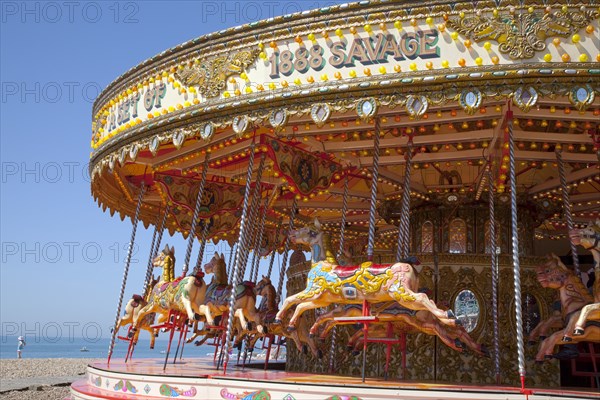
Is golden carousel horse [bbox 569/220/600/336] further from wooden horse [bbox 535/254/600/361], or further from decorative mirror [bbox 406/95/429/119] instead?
decorative mirror [bbox 406/95/429/119]

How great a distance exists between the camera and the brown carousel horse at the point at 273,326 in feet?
37.5

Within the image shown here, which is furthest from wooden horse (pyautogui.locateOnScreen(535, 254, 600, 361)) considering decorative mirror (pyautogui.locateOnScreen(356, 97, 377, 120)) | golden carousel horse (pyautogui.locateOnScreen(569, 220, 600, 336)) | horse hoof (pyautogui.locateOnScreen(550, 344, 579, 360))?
decorative mirror (pyautogui.locateOnScreen(356, 97, 377, 120))

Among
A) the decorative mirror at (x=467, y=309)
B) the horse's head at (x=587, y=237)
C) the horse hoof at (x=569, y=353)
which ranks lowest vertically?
the horse hoof at (x=569, y=353)

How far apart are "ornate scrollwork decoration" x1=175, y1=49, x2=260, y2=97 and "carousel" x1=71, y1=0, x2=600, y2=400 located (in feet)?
0.08

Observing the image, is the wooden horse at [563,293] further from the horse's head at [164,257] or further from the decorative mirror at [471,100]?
the horse's head at [164,257]

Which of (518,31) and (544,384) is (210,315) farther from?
(518,31)

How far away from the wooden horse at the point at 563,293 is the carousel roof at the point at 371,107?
198cm

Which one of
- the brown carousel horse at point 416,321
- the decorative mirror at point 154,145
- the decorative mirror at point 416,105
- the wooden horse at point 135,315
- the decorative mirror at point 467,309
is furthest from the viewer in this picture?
the wooden horse at point 135,315

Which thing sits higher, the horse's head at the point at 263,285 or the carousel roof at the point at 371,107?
the carousel roof at the point at 371,107

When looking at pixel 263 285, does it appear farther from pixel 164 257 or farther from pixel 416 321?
pixel 416 321

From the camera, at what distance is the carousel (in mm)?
8719

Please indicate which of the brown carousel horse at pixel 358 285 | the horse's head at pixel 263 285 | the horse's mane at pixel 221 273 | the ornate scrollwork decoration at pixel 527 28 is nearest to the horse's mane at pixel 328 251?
the brown carousel horse at pixel 358 285

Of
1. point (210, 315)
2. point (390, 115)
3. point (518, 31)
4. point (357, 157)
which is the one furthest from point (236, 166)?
point (518, 31)

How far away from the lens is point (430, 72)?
348 inches
